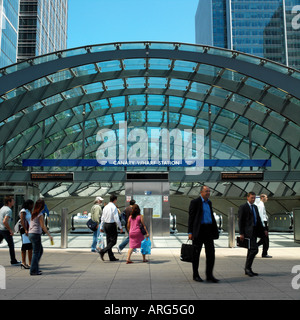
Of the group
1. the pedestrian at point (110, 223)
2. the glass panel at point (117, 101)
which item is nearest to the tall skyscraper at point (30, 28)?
the glass panel at point (117, 101)

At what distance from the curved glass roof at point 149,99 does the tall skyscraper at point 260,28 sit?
110 m

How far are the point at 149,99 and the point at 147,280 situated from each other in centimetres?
1559

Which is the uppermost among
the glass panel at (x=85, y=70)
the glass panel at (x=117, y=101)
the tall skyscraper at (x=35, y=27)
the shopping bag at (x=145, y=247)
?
the tall skyscraper at (x=35, y=27)

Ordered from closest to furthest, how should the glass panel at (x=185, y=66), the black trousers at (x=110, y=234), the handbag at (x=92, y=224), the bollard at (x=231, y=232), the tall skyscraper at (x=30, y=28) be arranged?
the black trousers at (x=110, y=234) < the handbag at (x=92, y=224) < the bollard at (x=231, y=232) < the glass panel at (x=185, y=66) < the tall skyscraper at (x=30, y=28)

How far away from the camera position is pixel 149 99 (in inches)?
856

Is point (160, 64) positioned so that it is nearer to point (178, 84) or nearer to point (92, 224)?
point (178, 84)

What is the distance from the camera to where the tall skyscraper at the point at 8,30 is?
227ft

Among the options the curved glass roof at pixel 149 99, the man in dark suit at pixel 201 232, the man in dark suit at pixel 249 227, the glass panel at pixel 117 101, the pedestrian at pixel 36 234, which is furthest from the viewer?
the glass panel at pixel 117 101

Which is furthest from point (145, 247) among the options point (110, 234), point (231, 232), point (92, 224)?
point (231, 232)

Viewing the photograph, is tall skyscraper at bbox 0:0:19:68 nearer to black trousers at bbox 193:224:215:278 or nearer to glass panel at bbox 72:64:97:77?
glass panel at bbox 72:64:97:77

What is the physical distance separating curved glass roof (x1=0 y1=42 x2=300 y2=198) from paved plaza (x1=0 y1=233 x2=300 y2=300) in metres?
8.54

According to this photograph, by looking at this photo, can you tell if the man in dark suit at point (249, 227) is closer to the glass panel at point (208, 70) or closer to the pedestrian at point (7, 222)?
the pedestrian at point (7, 222)
